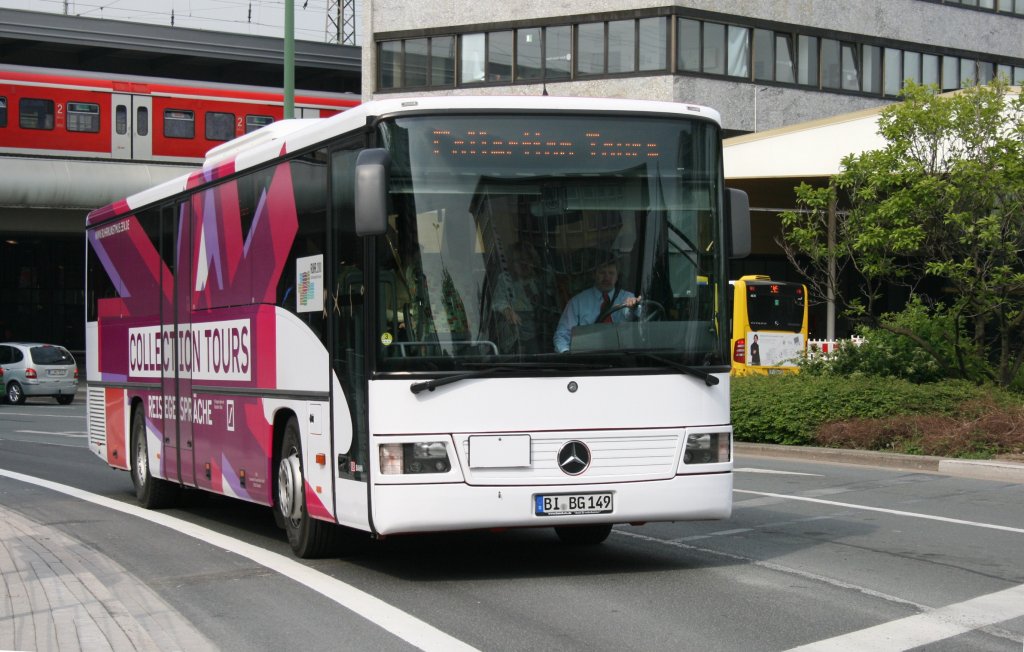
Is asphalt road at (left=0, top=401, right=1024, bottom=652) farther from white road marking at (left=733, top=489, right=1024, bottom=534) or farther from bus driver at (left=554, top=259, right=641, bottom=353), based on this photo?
bus driver at (left=554, top=259, right=641, bottom=353)

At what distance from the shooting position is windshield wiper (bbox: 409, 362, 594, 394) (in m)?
8.64

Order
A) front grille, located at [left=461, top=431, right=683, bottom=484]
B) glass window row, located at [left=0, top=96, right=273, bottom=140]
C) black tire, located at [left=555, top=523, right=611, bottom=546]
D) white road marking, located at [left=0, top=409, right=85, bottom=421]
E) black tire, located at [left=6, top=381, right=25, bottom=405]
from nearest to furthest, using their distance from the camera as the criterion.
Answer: front grille, located at [left=461, top=431, right=683, bottom=484]
black tire, located at [left=555, top=523, right=611, bottom=546]
white road marking, located at [left=0, top=409, right=85, bottom=421]
glass window row, located at [left=0, top=96, right=273, bottom=140]
black tire, located at [left=6, top=381, right=25, bottom=405]

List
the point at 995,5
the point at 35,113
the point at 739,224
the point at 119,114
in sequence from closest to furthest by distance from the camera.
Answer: the point at 739,224, the point at 35,113, the point at 119,114, the point at 995,5

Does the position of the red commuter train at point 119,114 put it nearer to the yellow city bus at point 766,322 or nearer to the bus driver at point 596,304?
the yellow city bus at point 766,322

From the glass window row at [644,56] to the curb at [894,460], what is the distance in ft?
78.8

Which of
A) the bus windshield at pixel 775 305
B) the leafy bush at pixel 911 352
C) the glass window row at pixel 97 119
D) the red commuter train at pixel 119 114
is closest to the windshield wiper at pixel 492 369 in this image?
the leafy bush at pixel 911 352

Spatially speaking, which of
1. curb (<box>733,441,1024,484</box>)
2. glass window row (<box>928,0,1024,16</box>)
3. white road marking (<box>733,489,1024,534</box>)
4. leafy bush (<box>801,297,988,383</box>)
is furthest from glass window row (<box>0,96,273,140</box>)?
white road marking (<box>733,489,1024,534</box>)

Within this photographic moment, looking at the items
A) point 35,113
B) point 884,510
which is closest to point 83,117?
point 35,113

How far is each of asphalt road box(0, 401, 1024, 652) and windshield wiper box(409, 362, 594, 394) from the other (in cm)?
126

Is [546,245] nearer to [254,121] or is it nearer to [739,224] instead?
[739,224]

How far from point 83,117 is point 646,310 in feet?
113

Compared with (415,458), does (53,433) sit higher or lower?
lower

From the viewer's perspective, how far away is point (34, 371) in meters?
40.3

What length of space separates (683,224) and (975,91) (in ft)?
38.3
